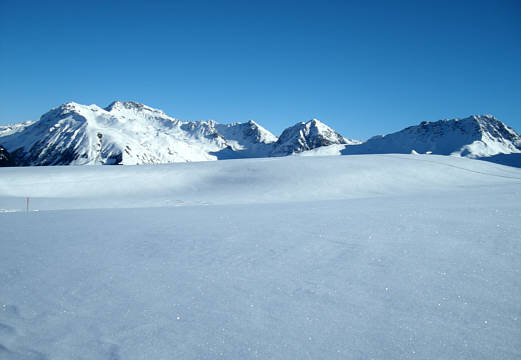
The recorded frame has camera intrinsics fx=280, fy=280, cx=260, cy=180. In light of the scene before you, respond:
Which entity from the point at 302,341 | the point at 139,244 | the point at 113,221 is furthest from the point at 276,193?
the point at 302,341

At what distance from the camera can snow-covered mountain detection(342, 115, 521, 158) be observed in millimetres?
160375

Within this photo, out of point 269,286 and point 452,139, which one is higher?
point 452,139

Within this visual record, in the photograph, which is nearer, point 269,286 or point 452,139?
point 269,286

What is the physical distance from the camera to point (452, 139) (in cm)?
18312

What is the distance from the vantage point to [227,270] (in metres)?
3.87

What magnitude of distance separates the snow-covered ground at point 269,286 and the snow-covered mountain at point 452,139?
502ft

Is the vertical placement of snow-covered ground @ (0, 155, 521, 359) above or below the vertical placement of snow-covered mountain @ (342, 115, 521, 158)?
below

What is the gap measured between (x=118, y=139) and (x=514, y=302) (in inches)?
7163

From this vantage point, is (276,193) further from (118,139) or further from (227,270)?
(118,139)

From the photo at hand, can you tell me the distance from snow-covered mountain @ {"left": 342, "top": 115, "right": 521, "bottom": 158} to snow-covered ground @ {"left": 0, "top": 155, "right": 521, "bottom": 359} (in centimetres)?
15290

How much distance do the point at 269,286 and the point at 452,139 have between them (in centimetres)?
22090

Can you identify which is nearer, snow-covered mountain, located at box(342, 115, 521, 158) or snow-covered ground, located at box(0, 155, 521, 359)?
snow-covered ground, located at box(0, 155, 521, 359)

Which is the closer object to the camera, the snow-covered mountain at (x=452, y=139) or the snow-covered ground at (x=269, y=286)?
the snow-covered ground at (x=269, y=286)

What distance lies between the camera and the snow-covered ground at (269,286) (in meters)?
2.43
